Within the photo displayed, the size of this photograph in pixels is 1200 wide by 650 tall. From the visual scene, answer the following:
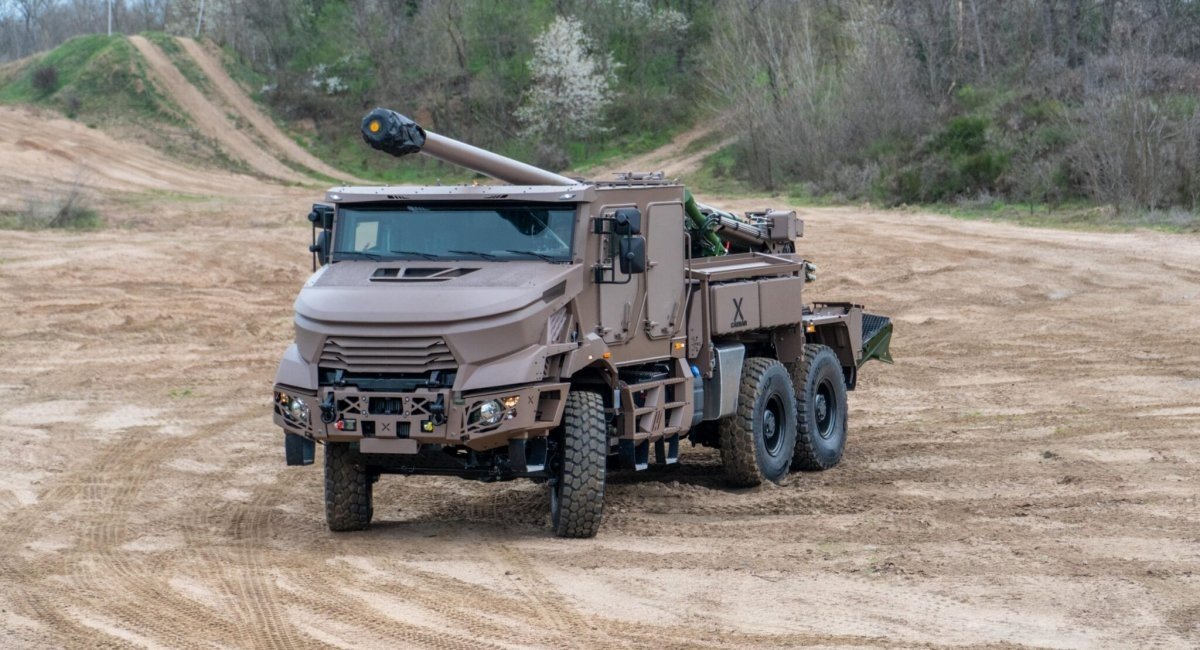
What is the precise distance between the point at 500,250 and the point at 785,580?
3.17 metres

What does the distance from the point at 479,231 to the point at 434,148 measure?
117cm

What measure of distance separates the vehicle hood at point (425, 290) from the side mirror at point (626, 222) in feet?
1.64

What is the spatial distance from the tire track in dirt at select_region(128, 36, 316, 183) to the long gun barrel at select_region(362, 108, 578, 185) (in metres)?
40.0

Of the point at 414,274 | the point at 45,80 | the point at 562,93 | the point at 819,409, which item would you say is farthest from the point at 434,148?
the point at 562,93

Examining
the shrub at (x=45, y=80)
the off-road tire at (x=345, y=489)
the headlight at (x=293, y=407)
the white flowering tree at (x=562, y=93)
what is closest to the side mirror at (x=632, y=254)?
the off-road tire at (x=345, y=489)

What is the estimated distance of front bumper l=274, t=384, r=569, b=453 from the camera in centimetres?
1024

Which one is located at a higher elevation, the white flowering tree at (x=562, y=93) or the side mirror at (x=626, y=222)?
the white flowering tree at (x=562, y=93)

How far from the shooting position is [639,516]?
12.2 metres

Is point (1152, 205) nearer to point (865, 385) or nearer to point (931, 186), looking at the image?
point (931, 186)

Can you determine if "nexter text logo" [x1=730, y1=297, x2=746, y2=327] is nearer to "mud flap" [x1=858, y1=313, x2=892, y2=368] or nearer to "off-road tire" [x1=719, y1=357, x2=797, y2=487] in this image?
"off-road tire" [x1=719, y1=357, x2=797, y2=487]

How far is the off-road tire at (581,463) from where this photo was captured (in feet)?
35.6

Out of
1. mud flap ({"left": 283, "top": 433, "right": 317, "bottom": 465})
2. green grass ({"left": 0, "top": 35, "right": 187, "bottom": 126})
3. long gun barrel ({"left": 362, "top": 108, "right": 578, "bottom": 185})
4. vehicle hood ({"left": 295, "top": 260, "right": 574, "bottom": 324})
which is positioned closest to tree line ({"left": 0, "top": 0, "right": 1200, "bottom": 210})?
green grass ({"left": 0, "top": 35, "right": 187, "bottom": 126})

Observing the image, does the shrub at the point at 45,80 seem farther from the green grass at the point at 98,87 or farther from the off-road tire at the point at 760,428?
the off-road tire at the point at 760,428

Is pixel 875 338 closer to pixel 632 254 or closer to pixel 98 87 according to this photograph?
pixel 632 254
